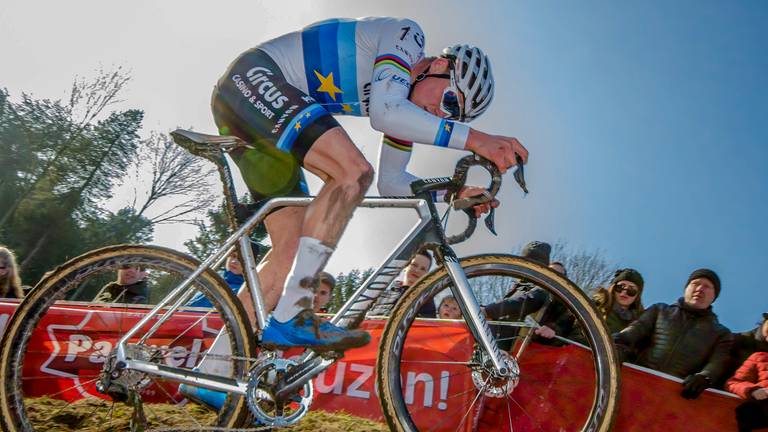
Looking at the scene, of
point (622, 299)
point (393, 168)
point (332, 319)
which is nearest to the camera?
point (332, 319)

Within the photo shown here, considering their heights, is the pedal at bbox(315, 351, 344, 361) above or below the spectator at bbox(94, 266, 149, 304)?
below

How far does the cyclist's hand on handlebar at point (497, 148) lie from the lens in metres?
2.75

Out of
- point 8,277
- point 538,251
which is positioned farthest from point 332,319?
point 8,277

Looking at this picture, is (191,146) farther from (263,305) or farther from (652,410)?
(652,410)

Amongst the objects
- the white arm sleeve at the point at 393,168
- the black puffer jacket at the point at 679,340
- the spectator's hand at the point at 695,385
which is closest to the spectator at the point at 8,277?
the white arm sleeve at the point at 393,168

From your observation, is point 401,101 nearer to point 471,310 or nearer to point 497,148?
point 497,148

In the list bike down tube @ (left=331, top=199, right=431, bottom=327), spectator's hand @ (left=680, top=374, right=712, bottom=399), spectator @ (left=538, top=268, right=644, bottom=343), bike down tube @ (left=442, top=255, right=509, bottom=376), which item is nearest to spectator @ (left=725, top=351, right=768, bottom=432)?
spectator's hand @ (left=680, top=374, right=712, bottom=399)

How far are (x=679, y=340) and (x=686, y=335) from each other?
3.1 inches

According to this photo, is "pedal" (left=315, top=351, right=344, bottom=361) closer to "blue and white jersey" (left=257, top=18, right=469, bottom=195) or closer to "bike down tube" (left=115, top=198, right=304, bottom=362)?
"bike down tube" (left=115, top=198, right=304, bottom=362)

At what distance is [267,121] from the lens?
2959mm

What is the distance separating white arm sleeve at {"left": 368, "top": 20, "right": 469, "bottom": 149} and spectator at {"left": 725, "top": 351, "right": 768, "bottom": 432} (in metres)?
3.63

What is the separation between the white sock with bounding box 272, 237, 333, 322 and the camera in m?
2.77

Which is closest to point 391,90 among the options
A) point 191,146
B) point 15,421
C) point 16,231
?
point 191,146

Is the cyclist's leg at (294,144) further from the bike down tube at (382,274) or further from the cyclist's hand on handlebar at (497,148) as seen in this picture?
the cyclist's hand on handlebar at (497,148)
